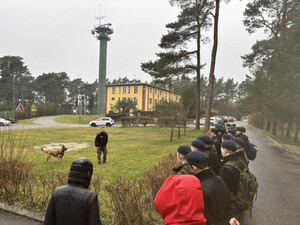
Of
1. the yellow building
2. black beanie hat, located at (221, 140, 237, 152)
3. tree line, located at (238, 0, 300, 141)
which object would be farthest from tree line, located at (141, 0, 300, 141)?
the yellow building

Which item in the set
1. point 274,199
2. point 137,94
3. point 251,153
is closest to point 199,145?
point 251,153

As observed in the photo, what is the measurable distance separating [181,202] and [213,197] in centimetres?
67

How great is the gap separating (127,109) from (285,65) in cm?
2883

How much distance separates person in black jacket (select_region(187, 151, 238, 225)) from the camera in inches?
94.0

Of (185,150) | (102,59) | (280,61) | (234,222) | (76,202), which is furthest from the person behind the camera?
(102,59)

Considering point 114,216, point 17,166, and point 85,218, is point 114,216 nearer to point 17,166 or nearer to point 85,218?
point 85,218

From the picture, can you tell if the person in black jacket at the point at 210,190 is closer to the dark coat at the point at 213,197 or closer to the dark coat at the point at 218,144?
the dark coat at the point at 213,197

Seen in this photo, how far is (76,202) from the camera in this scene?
2020mm

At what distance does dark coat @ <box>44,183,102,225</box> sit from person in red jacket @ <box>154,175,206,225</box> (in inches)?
25.0

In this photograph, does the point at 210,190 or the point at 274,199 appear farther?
the point at 274,199

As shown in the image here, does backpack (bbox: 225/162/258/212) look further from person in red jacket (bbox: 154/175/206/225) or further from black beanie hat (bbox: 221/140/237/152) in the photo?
person in red jacket (bbox: 154/175/206/225)

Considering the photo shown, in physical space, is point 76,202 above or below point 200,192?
below

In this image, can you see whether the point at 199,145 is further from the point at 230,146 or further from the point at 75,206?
the point at 75,206

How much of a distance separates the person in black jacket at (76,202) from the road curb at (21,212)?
286cm
